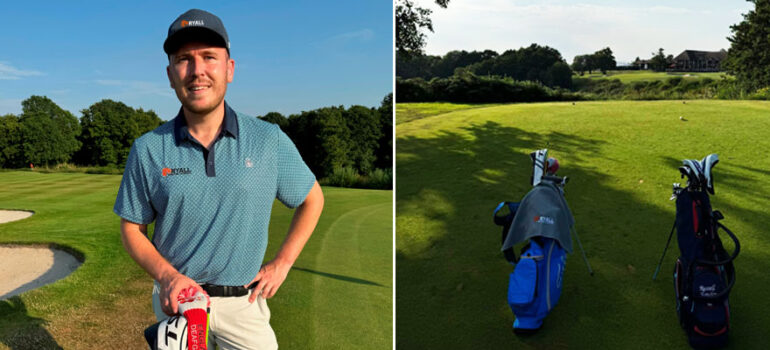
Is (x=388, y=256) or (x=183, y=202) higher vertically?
(x=183, y=202)

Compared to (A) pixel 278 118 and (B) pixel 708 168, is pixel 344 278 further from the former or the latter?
(A) pixel 278 118

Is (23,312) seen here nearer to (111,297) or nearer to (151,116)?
(111,297)

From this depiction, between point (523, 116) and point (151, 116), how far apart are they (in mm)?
24749

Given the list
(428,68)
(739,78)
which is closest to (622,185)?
(428,68)

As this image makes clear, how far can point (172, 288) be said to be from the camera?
68.7 inches

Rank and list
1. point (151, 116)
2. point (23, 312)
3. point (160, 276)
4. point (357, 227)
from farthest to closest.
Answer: point (151, 116) → point (357, 227) → point (23, 312) → point (160, 276)

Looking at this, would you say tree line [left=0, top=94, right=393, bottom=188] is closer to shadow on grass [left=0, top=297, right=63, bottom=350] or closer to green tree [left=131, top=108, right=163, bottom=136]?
green tree [left=131, top=108, right=163, bottom=136]

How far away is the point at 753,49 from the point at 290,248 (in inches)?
1378

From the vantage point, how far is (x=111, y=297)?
18.8 ft

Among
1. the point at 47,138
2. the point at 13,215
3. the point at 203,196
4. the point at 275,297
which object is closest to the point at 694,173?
the point at 275,297

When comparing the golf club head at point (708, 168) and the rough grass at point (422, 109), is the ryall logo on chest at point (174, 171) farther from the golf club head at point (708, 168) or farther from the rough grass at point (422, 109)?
the rough grass at point (422, 109)

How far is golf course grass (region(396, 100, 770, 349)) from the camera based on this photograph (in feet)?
15.3

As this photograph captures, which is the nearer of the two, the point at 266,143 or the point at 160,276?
the point at 160,276

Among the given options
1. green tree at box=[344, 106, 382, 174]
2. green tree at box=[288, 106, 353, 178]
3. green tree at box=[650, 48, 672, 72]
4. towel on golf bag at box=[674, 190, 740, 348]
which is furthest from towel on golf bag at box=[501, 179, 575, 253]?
green tree at box=[650, 48, 672, 72]
